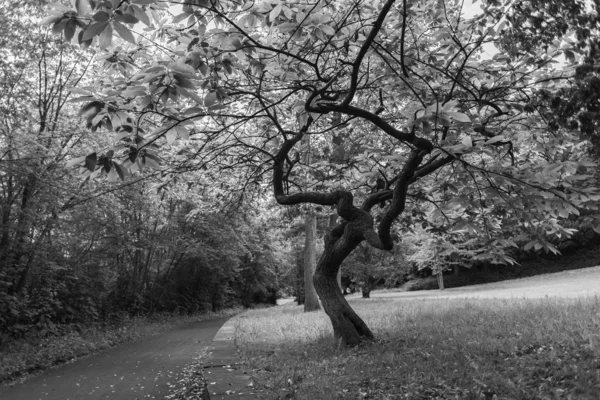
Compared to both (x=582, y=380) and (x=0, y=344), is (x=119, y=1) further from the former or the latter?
(x=0, y=344)

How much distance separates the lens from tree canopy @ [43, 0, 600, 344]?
2754 millimetres

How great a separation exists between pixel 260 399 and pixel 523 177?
346cm

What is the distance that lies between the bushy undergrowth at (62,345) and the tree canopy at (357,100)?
5.86 m

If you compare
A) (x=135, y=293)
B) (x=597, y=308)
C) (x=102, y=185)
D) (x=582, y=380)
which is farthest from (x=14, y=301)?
(x=597, y=308)

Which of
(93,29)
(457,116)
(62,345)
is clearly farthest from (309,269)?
(93,29)

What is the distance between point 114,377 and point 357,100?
689 centimetres

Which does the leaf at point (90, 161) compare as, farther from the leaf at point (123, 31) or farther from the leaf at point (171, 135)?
the leaf at point (123, 31)

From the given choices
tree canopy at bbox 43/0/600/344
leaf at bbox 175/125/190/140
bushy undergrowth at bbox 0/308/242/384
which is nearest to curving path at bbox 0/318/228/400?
bushy undergrowth at bbox 0/308/242/384

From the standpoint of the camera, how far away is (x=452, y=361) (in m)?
5.43

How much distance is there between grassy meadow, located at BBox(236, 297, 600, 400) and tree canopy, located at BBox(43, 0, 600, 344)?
1.03 m

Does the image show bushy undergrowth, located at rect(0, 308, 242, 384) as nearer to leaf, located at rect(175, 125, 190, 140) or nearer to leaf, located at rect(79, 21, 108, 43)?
leaf, located at rect(175, 125, 190, 140)

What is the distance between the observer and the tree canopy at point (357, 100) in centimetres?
275

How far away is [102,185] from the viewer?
11.5 meters

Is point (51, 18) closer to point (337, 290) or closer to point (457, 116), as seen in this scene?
point (457, 116)
